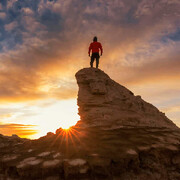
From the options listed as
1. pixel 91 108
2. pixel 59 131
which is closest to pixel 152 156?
pixel 59 131

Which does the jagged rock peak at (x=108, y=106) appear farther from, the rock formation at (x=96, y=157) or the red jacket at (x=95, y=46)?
the red jacket at (x=95, y=46)

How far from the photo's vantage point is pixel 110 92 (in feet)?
48.1

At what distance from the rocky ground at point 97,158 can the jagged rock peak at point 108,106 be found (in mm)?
3423

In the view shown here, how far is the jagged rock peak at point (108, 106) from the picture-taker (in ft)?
43.3

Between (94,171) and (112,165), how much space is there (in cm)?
89

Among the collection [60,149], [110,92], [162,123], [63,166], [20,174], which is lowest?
[20,174]

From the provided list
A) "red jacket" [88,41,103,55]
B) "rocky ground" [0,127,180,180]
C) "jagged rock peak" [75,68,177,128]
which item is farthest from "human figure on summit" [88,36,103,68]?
"rocky ground" [0,127,180,180]

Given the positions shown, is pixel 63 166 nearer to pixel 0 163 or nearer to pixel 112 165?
pixel 112 165

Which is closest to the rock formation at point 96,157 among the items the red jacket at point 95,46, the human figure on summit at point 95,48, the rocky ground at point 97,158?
the rocky ground at point 97,158

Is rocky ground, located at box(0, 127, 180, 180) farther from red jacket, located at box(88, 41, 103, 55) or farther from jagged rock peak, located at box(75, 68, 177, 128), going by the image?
red jacket, located at box(88, 41, 103, 55)

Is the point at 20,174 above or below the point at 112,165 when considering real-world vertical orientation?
below

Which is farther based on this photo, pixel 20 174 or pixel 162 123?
pixel 162 123

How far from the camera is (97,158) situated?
684 centimetres

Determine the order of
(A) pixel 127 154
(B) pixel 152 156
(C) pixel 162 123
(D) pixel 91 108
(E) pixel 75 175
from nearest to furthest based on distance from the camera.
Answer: (E) pixel 75 175
(A) pixel 127 154
(B) pixel 152 156
(D) pixel 91 108
(C) pixel 162 123
